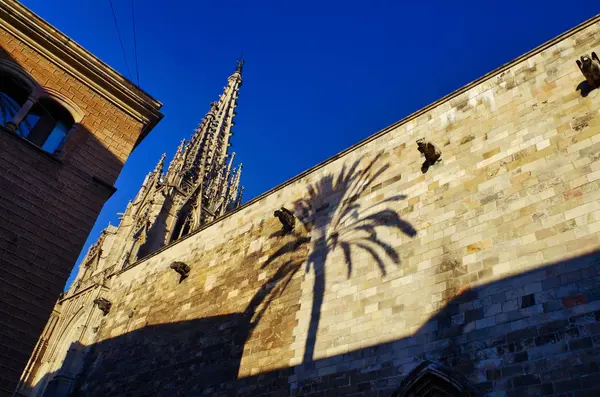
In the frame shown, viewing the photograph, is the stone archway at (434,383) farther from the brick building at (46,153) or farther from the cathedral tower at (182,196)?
the cathedral tower at (182,196)

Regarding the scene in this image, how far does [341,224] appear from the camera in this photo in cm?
1121

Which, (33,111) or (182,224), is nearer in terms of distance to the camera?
(33,111)

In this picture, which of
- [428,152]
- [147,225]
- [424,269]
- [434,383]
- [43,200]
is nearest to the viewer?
[434,383]

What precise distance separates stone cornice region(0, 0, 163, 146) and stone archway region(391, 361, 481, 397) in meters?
8.90

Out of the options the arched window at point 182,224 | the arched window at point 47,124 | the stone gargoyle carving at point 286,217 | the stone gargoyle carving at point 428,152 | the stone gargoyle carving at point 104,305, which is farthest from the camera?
the arched window at point 182,224

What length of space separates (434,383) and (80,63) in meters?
10.3

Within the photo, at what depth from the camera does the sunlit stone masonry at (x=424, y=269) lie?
6.97 m

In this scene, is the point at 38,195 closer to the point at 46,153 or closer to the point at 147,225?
the point at 46,153

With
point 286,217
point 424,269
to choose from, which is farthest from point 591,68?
point 286,217

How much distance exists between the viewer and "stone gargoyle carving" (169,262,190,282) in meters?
15.0

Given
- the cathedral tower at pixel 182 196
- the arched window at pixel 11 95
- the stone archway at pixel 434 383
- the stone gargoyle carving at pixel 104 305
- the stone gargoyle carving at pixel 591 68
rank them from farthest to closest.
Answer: the cathedral tower at pixel 182 196
the stone gargoyle carving at pixel 104 305
the arched window at pixel 11 95
the stone gargoyle carving at pixel 591 68
the stone archway at pixel 434 383

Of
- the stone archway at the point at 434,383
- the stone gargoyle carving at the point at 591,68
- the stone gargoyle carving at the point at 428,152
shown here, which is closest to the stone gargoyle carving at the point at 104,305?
the stone gargoyle carving at the point at 428,152

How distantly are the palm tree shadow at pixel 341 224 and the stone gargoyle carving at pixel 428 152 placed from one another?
2.73ft

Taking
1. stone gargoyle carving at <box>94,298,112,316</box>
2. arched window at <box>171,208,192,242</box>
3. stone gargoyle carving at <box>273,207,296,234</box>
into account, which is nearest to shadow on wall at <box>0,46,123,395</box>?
stone gargoyle carving at <box>273,207,296,234</box>
